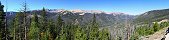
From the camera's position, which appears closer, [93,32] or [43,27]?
[43,27]

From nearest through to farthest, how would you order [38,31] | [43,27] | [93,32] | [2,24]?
[2,24], [38,31], [43,27], [93,32]

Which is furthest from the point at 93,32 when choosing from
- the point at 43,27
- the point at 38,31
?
the point at 38,31

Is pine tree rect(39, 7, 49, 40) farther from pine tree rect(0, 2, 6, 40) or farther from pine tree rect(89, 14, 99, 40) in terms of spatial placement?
pine tree rect(0, 2, 6, 40)

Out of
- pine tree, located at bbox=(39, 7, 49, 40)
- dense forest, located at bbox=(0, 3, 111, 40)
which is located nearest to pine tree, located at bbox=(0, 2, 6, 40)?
dense forest, located at bbox=(0, 3, 111, 40)

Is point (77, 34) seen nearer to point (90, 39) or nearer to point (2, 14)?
point (90, 39)

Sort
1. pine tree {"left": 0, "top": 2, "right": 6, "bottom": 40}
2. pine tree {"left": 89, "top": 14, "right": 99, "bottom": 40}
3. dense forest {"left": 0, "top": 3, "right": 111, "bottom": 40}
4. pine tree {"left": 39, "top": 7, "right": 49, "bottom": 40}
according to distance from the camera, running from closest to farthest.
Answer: pine tree {"left": 0, "top": 2, "right": 6, "bottom": 40} < dense forest {"left": 0, "top": 3, "right": 111, "bottom": 40} < pine tree {"left": 39, "top": 7, "right": 49, "bottom": 40} < pine tree {"left": 89, "top": 14, "right": 99, "bottom": 40}

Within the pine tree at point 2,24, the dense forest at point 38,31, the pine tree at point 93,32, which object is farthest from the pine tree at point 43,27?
the pine tree at point 2,24

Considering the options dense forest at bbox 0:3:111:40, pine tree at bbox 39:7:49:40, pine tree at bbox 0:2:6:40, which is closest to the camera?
pine tree at bbox 0:2:6:40

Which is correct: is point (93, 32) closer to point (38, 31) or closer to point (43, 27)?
point (43, 27)

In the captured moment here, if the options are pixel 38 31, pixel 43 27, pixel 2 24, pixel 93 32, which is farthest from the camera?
pixel 93 32

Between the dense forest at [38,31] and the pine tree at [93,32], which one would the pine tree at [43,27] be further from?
the pine tree at [93,32]

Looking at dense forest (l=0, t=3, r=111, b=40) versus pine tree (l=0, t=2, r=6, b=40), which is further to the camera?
dense forest (l=0, t=3, r=111, b=40)

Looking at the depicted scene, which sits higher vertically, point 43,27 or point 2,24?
point 2,24
